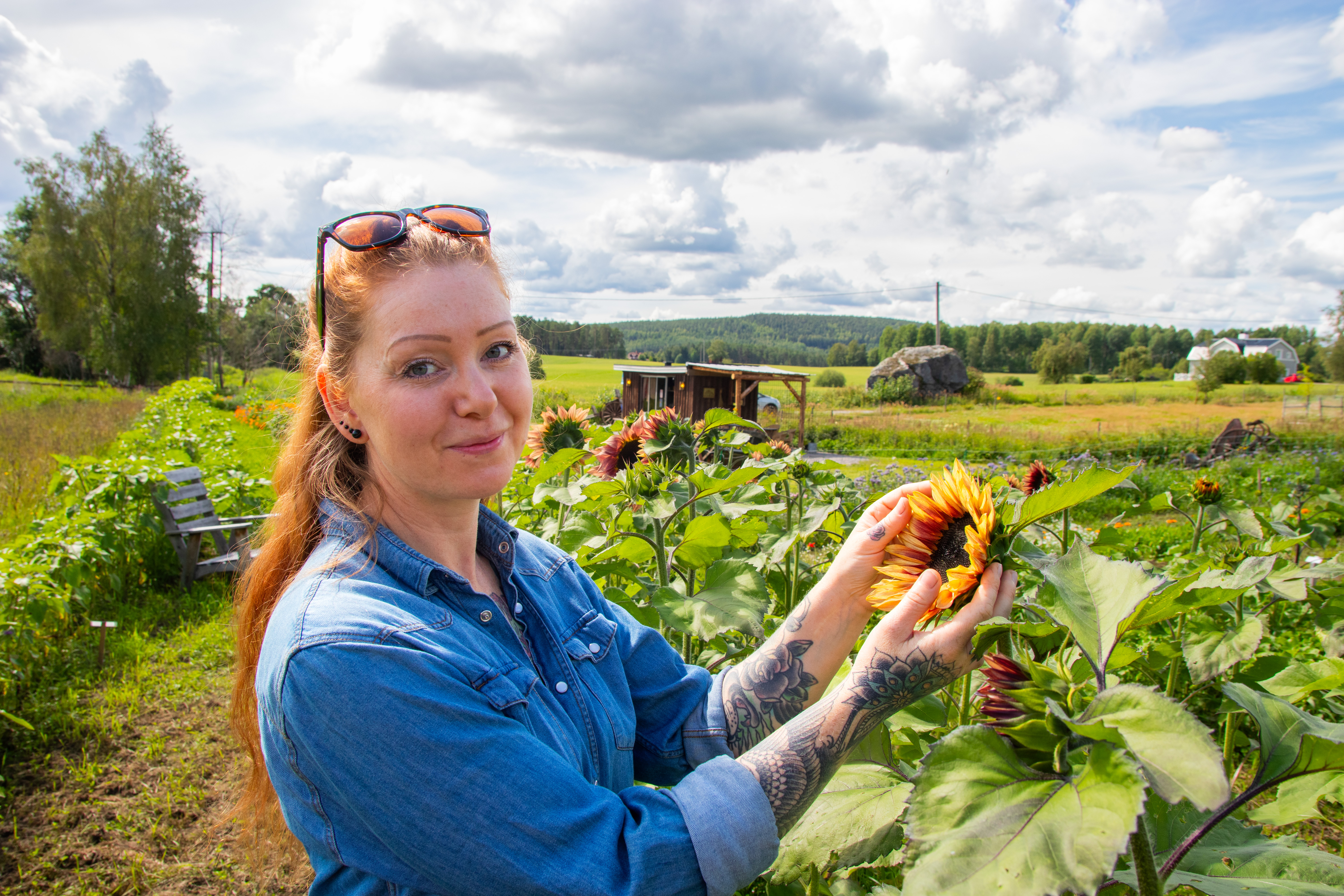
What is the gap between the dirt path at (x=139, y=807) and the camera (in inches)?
122

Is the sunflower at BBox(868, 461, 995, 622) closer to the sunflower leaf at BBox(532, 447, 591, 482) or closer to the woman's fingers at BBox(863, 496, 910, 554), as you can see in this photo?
the woman's fingers at BBox(863, 496, 910, 554)

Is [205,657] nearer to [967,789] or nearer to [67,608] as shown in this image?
[67,608]

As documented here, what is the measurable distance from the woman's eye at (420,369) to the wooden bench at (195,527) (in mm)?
5428

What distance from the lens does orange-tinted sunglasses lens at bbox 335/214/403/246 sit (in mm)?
1418

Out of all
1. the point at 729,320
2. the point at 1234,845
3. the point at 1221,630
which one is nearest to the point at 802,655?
the point at 1234,845

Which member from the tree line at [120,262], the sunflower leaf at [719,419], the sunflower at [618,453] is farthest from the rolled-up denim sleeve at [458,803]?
the tree line at [120,262]

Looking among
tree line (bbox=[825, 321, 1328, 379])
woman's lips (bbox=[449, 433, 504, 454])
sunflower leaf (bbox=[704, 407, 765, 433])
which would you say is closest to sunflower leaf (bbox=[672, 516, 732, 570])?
sunflower leaf (bbox=[704, 407, 765, 433])

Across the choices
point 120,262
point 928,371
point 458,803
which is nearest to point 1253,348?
point 928,371

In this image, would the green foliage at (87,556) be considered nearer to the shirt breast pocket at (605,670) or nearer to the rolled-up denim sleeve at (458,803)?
the shirt breast pocket at (605,670)

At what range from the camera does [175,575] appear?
681cm

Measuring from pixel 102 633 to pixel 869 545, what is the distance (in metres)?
5.20

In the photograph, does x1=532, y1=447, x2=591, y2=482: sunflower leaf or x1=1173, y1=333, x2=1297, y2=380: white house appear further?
x1=1173, y1=333, x2=1297, y2=380: white house

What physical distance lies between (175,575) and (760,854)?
7169 millimetres

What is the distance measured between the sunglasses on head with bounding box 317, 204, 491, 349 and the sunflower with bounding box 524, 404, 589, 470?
5.62ft
